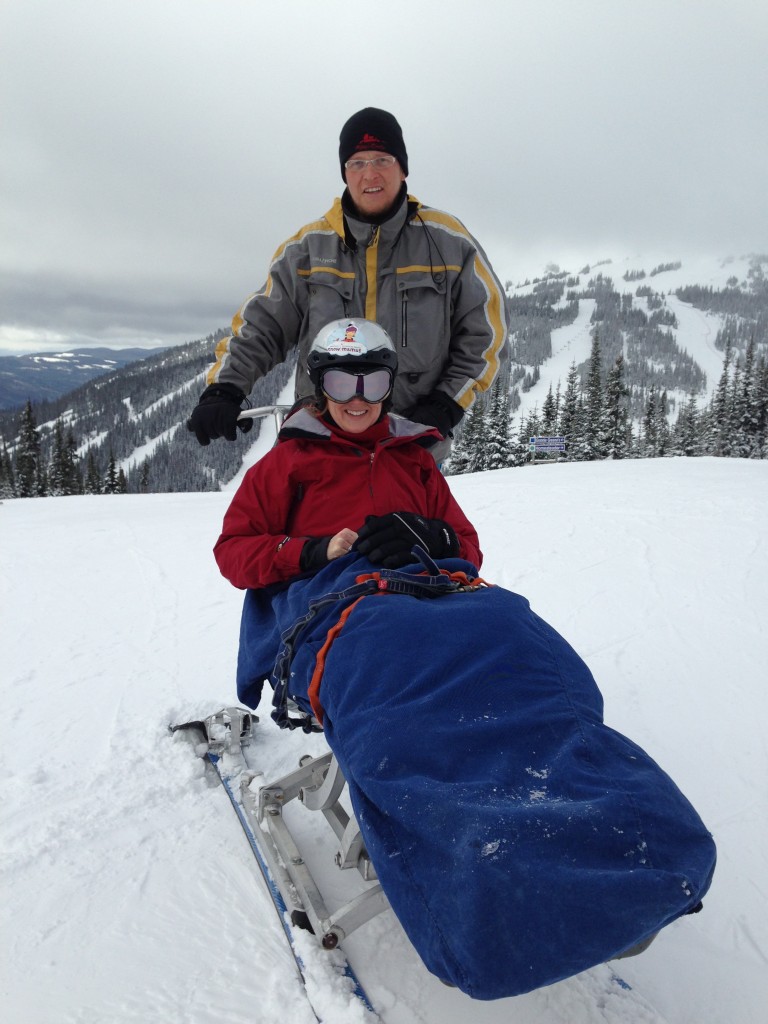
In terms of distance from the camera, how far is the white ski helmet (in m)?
2.54

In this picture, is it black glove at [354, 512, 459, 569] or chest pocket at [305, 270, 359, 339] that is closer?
black glove at [354, 512, 459, 569]

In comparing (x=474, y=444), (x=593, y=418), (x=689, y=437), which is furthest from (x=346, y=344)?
(x=689, y=437)

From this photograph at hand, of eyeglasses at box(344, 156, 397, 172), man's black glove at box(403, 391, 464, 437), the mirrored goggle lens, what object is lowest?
man's black glove at box(403, 391, 464, 437)

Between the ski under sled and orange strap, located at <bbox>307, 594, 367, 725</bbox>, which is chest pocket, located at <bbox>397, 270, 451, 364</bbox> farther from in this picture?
the ski under sled

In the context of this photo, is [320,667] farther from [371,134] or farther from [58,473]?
[58,473]

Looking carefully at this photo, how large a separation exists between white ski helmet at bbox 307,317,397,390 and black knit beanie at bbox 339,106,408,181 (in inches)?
34.1

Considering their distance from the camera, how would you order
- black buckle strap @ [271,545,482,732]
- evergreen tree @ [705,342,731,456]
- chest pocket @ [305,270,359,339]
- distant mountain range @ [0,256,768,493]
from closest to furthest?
black buckle strap @ [271,545,482,732] < chest pocket @ [305,270,359,339] < evergreen tree @ [705,342,731,456] < distant mountain range @ [0,256,768,493]

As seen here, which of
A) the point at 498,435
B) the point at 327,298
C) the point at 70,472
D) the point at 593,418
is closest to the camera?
the point at 327,298

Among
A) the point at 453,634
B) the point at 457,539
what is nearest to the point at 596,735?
the point at 453,634

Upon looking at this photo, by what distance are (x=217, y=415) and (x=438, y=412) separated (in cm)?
109

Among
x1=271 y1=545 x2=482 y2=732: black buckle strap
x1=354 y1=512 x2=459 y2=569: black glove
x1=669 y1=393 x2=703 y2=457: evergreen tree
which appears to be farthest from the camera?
x1=669 y1=393 x2=703 y2=457: evergreen tree

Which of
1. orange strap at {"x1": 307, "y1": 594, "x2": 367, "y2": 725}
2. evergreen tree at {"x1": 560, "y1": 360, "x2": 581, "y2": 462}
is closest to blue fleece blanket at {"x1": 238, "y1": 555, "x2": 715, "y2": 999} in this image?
orange strap at {"x1": 307, "y1": 594, "x2": 367, "y2": 725}

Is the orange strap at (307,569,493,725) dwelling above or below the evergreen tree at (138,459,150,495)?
above

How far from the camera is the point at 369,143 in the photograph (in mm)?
2777
